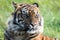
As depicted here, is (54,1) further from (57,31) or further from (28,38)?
(28,38)

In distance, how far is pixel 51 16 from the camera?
12195 mm

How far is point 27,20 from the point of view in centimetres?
662

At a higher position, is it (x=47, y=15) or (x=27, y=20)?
(x=27, y=20)

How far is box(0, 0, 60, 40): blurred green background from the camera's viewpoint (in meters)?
10.3

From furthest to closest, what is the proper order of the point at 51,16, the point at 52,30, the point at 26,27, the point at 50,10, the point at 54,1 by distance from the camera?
1. the point at 54,1
2. the point at 50,10
3. the point at 51,16
4. the point at 52,30
5. the point at 26,27

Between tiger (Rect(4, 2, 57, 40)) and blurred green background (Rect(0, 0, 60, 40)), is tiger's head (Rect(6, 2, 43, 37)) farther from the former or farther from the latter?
blurred green background (Rect(0, 0, 60, 40))

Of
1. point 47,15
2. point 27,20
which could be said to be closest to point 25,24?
point 27,20

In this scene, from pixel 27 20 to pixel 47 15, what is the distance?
5.47 meters

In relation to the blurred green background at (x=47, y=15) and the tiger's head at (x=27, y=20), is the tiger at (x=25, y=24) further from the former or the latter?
the blurred green background at (x=47, y=15)

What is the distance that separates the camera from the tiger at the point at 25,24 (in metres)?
6.61

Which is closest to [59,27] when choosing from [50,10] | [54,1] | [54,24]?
[54,24]

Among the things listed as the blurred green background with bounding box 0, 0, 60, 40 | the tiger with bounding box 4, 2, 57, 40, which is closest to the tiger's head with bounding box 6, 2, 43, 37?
the tiger with bounding box 4, 2, 57, 40

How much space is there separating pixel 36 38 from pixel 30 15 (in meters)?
0.57

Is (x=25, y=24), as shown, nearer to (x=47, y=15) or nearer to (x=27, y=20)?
(x=27, y=20)
